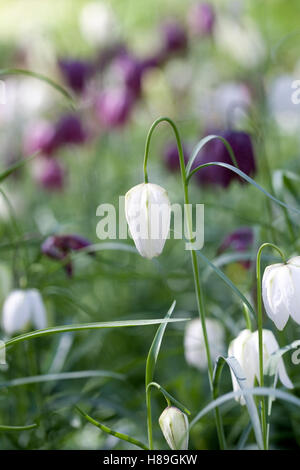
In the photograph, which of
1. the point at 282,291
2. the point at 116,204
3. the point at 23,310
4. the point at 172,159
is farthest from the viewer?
the point at 116,204

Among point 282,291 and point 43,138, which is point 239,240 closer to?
point 282,291

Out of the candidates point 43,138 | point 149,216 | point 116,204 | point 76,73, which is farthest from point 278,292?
point 116,204

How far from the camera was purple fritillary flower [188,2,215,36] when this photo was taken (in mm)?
2100

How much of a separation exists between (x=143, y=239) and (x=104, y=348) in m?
0.83

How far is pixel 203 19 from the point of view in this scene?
2.12 m

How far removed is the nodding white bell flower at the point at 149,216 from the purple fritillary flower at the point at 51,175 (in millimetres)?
1498

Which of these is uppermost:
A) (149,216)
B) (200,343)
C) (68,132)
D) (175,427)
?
(68,132)

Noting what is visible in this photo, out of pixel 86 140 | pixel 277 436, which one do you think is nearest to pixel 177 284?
pixel 86 140

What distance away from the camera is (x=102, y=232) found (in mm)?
1732

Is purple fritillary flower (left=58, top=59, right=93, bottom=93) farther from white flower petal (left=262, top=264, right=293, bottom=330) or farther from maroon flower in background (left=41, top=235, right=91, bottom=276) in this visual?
white flower petal (left=262, top=264, right=293, bottom=330)

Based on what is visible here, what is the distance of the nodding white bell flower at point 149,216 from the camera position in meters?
0.71

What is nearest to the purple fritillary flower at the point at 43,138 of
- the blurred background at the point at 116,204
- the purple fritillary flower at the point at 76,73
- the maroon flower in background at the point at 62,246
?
the blurred background at the point at 116,204

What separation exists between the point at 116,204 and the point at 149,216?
156 centimetres
